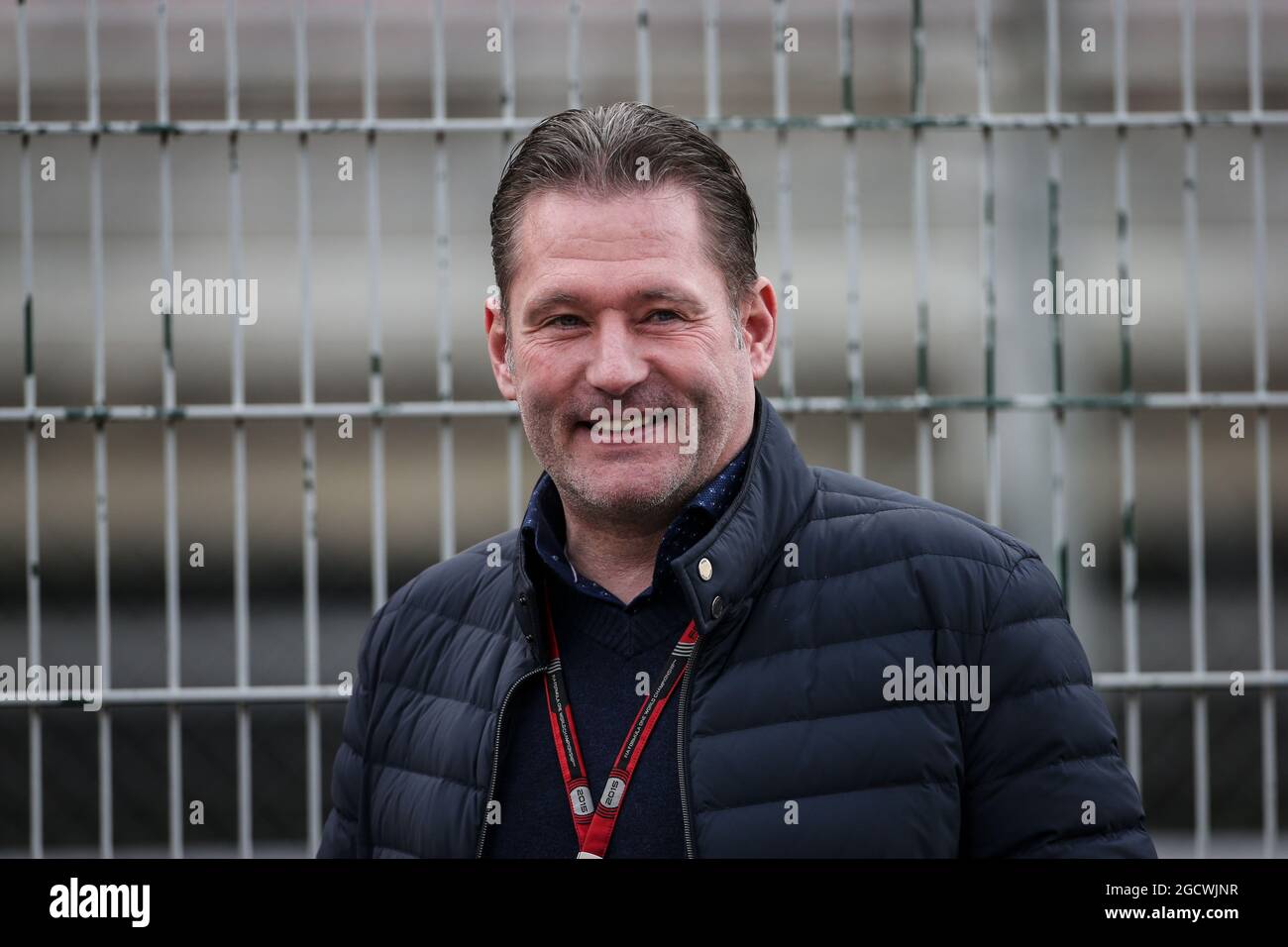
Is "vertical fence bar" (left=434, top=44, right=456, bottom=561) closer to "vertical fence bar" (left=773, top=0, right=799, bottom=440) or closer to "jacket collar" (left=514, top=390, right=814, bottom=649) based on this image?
"vertical fence bar" (left=773, top=0, right=799, bottom=440)

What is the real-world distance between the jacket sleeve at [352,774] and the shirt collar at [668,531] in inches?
11.7

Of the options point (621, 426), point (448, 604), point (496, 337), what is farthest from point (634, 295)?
point (448, 604)

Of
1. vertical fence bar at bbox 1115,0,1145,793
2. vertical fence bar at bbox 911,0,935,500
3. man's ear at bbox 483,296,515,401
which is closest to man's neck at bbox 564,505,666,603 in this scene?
man's ear at bbox 483,296,515,401

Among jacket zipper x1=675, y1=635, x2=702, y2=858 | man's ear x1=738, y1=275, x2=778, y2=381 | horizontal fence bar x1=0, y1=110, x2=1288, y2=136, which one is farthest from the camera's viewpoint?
horizontal fence bar x1=0, y1=110, x2=1288, y2=136

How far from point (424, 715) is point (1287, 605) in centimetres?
212

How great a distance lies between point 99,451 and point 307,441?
1.51 ft

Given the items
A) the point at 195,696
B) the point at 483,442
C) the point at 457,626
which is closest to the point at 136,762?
the point at 195,696

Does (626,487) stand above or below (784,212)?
below

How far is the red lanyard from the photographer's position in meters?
1.32

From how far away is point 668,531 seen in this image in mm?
1435

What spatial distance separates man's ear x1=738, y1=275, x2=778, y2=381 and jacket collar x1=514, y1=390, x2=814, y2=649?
50 millimetres

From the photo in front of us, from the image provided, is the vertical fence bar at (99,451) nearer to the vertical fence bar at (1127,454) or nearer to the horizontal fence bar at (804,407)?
the horizontal fence bar at (804,407)

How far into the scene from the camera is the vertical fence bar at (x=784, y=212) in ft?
8.87

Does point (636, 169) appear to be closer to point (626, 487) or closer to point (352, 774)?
point (626, 487)
